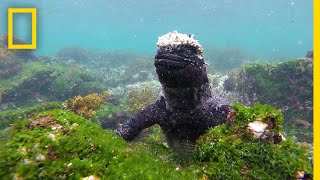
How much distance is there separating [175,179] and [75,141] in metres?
1.25

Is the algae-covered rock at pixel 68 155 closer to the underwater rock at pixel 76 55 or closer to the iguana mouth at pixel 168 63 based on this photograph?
the iguana mouth at pixel 168 63

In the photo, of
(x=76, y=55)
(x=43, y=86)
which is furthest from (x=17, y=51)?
(x=76, y=55)

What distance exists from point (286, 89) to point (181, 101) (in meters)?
9.68

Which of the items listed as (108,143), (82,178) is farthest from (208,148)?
(82,178)

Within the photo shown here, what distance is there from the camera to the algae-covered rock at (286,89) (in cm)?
1268

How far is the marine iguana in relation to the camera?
4855 millimetres

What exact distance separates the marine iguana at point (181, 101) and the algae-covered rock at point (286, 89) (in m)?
7.64

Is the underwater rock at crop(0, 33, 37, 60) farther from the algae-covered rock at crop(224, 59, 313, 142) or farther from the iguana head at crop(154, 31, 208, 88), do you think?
the iguana head at crop(154, 31, 208, 88)

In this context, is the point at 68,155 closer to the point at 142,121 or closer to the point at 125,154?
the point at 125,154

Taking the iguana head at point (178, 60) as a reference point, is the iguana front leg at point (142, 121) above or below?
below

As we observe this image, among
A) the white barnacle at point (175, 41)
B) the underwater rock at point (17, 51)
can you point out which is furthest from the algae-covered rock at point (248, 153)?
the underwater rock at point (17, 51)

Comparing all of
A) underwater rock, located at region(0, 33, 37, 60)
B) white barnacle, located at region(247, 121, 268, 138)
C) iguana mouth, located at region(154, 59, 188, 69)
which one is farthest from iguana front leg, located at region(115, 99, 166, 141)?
underwater rock, located at region(0, 33, 37, 60)

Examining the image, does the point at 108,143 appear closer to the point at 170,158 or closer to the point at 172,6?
the point at 170,158

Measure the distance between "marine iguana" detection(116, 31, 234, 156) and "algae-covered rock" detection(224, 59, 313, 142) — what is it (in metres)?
7.64
